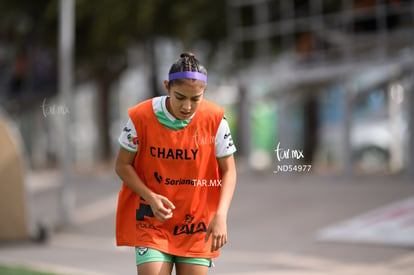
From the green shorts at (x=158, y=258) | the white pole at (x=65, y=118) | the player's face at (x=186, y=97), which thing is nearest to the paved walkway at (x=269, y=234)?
the white pole at (x=65, y=118)

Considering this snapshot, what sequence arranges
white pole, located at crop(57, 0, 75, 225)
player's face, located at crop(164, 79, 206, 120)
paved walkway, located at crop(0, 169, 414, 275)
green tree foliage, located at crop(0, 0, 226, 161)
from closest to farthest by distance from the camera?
player's face, located at crop(164, 79, 206, 120), paved walkway, located at crop(0, 169, 414, 275), white pole, located at crop(57, 0, 75, 225), green tree foliage, located at crop(0, 0, 226, 161)

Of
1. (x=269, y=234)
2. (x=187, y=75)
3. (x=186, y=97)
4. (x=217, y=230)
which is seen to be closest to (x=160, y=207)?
(x=217, y=230)

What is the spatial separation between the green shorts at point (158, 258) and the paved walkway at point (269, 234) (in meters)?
6.10

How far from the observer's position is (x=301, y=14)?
23656 mm

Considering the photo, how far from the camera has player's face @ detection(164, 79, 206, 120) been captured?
14.7 ft

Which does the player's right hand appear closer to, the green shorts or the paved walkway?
the green shorts

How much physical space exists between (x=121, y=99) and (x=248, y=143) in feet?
77.7

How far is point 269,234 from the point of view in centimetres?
1622

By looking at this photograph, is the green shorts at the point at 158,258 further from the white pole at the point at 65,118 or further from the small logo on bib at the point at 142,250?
the white pole at the point at 65,118

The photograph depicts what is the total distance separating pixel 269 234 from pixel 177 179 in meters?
11.7

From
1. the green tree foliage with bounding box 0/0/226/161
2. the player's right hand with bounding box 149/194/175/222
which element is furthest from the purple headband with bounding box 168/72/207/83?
the green tree foliage with bounding box 0/0/226/161

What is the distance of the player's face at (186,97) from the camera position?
4.47m

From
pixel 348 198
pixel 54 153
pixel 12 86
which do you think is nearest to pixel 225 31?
pixel 348 198

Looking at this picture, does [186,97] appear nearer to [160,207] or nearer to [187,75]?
[187,75]
